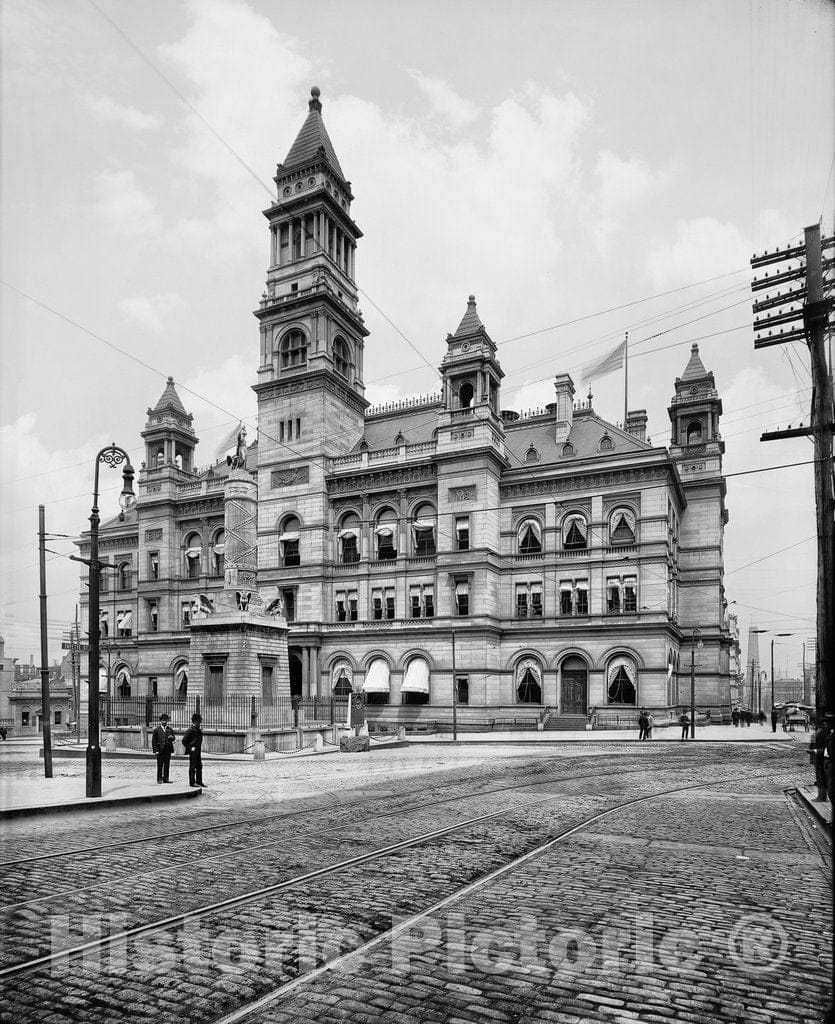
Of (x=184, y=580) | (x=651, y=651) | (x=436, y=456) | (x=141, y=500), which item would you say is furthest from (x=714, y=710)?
(x=141, y=500)

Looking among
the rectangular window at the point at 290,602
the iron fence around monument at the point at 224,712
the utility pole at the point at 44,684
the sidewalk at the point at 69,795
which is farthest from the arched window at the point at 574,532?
the utility pole at the point at 44,684

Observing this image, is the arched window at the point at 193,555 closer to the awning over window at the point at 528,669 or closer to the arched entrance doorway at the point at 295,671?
the arched entrance doorway at the point at 295,671

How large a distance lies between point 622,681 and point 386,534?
1677 centimetres

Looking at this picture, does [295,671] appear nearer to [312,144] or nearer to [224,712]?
[224,712]

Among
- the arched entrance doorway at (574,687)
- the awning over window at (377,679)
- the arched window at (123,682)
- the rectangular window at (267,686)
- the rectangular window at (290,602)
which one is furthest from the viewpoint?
the arched window at (123,682)

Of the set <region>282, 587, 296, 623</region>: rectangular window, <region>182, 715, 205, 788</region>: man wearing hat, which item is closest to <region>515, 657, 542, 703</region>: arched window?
<region>282, 587, 296, 623</region>: rectangular window

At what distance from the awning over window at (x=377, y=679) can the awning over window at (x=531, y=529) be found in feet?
37.7

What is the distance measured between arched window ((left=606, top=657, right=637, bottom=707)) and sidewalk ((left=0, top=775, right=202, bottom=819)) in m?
28.6

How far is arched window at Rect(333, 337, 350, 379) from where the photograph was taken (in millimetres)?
52188

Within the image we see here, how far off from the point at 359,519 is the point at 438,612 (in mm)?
8543

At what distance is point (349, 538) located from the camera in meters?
49.6

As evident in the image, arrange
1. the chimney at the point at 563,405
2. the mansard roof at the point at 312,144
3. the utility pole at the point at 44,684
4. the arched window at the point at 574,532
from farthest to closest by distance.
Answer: the mansard roof at the point at 312,144, the chimney at the point at 563,405, the arched window at the point at 574,532, the utility pole at the point at 44,684

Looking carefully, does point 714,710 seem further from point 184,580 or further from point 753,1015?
point 753,1015

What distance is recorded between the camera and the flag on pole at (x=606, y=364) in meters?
43.5
